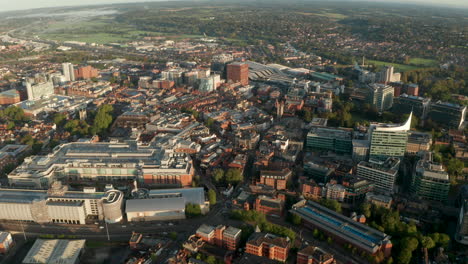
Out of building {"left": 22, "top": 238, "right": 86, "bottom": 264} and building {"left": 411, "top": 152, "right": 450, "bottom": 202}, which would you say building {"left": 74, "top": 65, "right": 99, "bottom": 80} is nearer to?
building {"left": 22, "top": 238, "right": 86, "bottom": 264}

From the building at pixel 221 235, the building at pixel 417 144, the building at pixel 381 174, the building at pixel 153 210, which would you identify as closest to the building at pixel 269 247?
the building at pixel 221 235

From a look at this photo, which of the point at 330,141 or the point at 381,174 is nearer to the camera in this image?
the point at 381,174

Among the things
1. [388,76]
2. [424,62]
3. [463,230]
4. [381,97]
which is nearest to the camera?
[463,230]

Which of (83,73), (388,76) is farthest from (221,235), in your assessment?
(83,73)

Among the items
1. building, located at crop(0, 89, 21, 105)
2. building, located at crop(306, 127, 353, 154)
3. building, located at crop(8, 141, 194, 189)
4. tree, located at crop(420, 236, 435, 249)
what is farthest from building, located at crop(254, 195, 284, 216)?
building, located at crop(0, 89, 21, 105)

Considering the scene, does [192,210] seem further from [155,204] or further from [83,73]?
[83,73]

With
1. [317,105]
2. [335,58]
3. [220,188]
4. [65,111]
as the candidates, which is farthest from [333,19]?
[220,188]

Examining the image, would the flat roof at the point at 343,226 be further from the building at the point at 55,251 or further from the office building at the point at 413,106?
the office building at the point at 413,106
